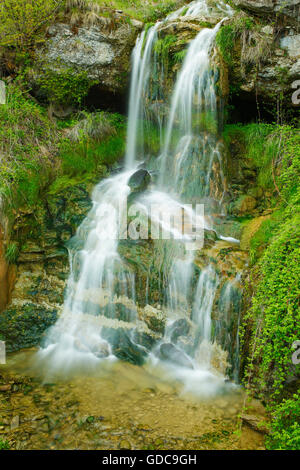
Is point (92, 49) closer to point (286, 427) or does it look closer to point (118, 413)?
point (118, 413)

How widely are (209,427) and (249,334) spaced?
4.30ft

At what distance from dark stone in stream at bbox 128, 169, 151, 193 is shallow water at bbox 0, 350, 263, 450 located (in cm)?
379

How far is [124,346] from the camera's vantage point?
17.2ft

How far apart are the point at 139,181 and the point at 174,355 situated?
384 centimetres

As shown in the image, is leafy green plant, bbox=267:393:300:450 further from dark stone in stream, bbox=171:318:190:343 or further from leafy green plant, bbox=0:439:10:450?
leafy green plant, bbox=0:439:10:450

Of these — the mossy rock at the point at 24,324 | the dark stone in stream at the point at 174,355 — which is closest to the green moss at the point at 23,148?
the mossy rock at the point at 24,324

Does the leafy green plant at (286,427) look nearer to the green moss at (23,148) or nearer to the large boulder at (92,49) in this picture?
the green moss at (23,148)

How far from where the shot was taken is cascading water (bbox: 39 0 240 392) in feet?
16.8

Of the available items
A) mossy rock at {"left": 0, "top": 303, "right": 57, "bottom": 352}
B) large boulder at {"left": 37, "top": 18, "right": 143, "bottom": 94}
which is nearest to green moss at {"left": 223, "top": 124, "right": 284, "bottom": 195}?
large boulder at {"left": 37, "top": 18, "right": 143, "bottom": 94}

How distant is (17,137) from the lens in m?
6.84

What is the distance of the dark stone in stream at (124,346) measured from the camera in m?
5.05

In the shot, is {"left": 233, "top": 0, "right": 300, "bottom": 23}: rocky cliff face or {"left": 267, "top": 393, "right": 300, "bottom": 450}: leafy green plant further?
{"left": 233, "top": 0, "right": 300, "bottom": 23}: rocky cliff face
